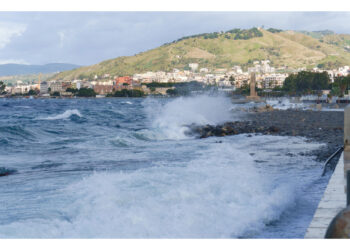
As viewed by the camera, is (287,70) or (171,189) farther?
(287,70)

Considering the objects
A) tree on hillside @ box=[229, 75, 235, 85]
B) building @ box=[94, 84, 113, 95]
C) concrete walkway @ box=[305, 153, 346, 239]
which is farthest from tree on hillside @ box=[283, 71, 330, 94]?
concrete walkway @ box=[305, 153, 346, 239]

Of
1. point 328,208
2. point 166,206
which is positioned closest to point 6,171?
point 166,206

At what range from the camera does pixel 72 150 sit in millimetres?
11141

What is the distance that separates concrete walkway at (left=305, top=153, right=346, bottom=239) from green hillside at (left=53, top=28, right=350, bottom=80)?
3456 inches

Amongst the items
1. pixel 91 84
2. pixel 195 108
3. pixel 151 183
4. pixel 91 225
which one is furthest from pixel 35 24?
pixel 91 84

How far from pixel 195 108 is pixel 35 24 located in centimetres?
1963

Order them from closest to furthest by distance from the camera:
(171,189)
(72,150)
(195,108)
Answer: (171,189) < (72,150) < (195,108)

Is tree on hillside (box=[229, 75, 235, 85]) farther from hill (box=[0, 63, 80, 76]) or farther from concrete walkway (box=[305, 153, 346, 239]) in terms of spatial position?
concrete walkway (box=[305, 153, 346, 239])

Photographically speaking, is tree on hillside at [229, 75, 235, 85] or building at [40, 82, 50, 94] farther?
building at [40, 82, 50, 94]

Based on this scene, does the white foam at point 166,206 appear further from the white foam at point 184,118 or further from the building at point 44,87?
the building at point 44,87

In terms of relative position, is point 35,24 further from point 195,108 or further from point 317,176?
point 195,108

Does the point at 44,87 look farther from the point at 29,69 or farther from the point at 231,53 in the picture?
the point at 231,53

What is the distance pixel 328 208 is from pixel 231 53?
108m

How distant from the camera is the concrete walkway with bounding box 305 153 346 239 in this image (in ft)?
10.2
